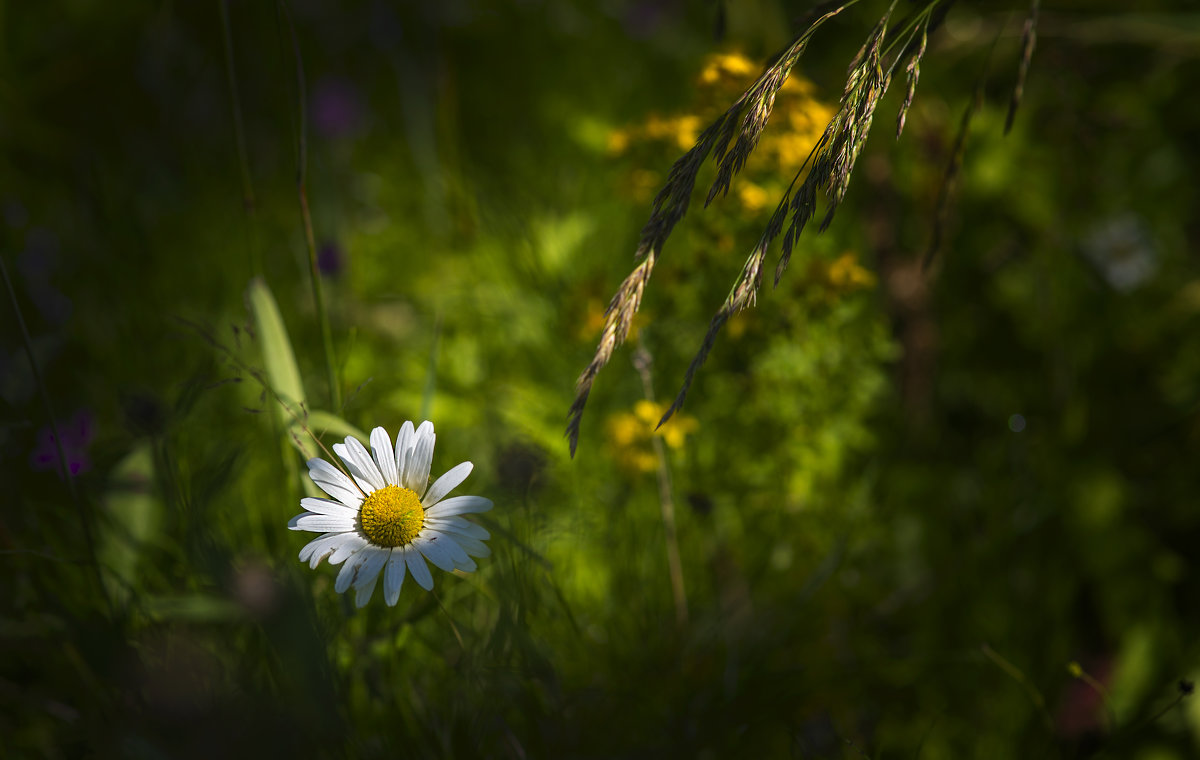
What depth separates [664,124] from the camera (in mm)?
1399

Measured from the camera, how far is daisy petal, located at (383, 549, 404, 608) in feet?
2.50

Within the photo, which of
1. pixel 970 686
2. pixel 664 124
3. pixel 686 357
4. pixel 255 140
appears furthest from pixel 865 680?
pixel 255 140

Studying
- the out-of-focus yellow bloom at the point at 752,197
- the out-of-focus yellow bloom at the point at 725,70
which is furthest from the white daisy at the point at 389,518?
the out-of-focus yellow bloom at the point at 725,70

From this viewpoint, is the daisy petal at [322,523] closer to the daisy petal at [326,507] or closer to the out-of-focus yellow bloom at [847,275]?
the daisy petal at [326,507]

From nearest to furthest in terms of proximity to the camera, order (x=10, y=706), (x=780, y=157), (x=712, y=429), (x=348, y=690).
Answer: (x=348, y=690), (x=10, y=706), (x=780, y=157), (x=712, y=429)

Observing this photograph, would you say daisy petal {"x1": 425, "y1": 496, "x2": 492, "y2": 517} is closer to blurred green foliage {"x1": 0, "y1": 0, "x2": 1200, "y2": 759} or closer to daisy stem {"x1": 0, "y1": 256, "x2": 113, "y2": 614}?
blurred green foliage {"x1": 0, "y1": 0, "x2": 1200, "y2": 759}

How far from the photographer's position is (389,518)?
84 cm

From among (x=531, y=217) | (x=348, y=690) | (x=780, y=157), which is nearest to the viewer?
(x=348, y=690)

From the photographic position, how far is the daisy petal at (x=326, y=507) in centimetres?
81

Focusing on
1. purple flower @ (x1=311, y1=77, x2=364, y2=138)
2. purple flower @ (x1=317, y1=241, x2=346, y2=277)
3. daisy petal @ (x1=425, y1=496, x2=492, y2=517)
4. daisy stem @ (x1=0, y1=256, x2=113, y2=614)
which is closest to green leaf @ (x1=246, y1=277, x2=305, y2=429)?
daisy stem @ (x1=0, y1=256, x2=113, y2=614)

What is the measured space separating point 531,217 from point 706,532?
117 centimetres

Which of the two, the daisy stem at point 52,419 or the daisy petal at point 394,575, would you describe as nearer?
the daisy petal at point 394,575

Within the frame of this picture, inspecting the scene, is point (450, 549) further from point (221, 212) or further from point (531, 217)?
point (221, 212)

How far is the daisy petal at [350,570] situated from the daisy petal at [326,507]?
0.21 ft
